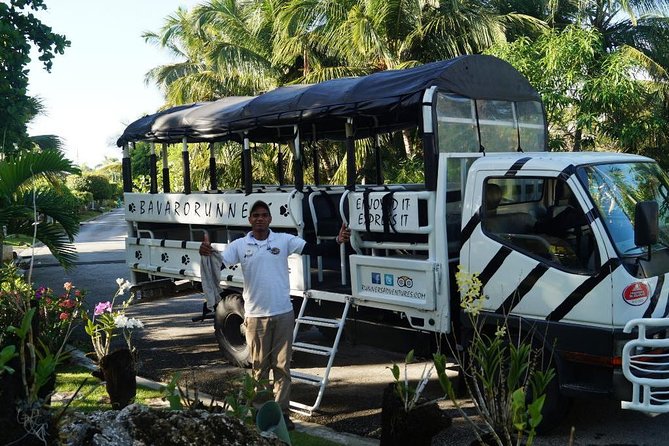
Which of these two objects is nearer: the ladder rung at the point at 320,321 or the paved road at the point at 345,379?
the paved road at the point at 345,379

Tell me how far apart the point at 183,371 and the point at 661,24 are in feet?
53.3

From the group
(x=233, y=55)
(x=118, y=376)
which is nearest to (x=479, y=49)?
(x=233, y=55)

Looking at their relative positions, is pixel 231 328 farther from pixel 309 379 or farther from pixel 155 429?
pixel 155 429

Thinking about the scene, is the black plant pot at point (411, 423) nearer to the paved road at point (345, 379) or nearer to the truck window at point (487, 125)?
the paved road at point (345, 379)

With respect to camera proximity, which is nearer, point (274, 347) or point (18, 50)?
point (274, 347)

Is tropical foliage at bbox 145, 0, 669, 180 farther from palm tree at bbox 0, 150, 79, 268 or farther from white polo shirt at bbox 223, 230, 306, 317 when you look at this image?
white polo shirt at bbox 223, 230, 306, 317

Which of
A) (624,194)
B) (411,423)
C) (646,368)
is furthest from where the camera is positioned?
(624,194)

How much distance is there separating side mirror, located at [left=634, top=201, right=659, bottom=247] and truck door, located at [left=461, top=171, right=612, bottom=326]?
0.31m

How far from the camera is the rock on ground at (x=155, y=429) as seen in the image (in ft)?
8.30

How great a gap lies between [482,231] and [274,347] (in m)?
1.91

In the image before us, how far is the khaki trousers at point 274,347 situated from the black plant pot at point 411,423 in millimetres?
1427

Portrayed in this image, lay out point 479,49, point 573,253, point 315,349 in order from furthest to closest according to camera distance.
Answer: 1. point 479,49
2. point 315,349
3. point 573,253

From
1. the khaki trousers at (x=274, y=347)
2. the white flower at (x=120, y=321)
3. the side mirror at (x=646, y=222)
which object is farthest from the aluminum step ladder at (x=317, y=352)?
the side mirror at (x=646, y=222)

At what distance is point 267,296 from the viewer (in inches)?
224
